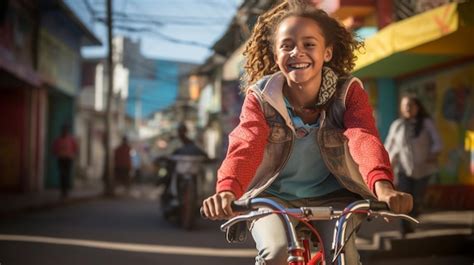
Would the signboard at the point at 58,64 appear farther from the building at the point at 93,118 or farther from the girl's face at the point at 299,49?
the girl's face at the point at 299,49

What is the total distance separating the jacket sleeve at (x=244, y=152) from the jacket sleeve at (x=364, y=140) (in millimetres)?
368

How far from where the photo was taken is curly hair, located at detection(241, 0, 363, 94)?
122 inches

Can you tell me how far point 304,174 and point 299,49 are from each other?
55 centimetres

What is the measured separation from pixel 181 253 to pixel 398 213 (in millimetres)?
5142

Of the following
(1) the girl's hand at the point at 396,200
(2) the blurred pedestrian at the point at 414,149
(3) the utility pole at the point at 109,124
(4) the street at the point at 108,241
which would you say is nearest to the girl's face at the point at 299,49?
(1) the girl's hand at the point at 396,200

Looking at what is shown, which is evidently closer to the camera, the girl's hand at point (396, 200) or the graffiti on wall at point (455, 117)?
the girl's hand at point (396, 200)

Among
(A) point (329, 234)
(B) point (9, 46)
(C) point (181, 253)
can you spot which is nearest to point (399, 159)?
(C) point (181, 253)

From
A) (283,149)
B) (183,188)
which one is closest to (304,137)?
(283,149)

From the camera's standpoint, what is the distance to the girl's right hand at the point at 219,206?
2.36 meters

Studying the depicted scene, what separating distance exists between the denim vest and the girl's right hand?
0.31 metres

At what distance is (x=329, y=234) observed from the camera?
2791mm

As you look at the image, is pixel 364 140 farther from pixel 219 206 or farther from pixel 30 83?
pixel 30 83

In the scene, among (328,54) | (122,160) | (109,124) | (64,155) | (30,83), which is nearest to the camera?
(328,54)

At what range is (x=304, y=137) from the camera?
112 inches
